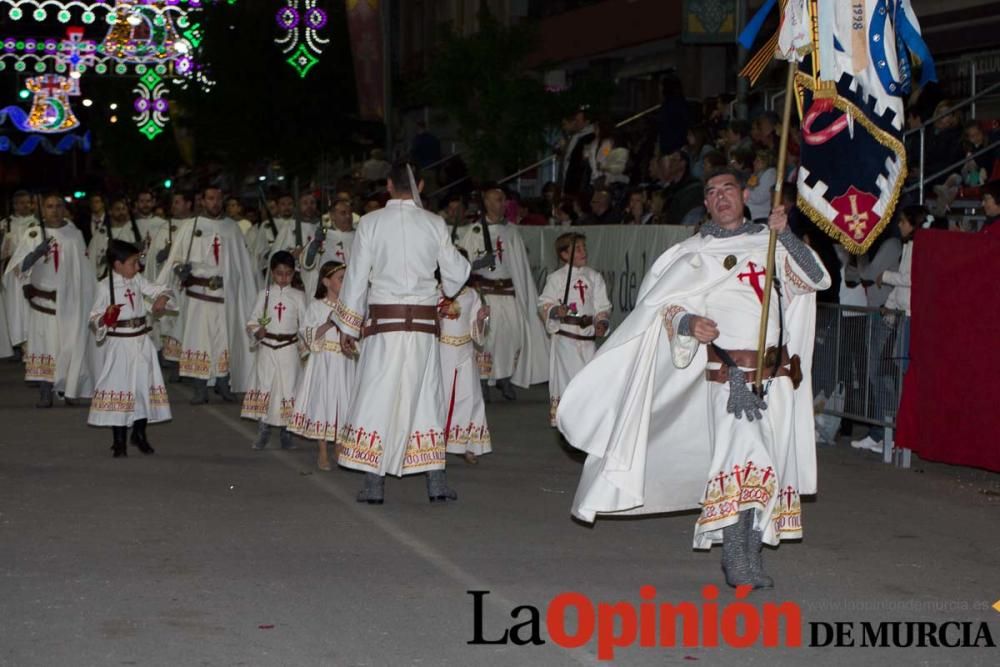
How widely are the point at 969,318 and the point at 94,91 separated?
5075cm

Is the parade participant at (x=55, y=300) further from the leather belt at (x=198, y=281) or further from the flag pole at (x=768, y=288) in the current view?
the flag pole at (x=768, y=288)

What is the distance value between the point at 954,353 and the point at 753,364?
171 inches

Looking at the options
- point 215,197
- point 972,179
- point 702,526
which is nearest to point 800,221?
point 972,179

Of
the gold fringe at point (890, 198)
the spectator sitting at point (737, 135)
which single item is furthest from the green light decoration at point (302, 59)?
the gold fringe at point (890, 198)

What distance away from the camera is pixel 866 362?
1310 cm

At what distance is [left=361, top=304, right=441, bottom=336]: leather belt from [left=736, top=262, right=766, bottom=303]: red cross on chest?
118 inches

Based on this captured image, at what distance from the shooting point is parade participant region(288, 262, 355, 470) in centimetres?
1248

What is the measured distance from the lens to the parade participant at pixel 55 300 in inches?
673

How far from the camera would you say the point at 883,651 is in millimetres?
6934

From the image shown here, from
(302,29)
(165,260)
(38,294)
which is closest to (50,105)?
(302,29)

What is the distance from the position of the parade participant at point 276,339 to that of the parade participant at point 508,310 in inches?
119

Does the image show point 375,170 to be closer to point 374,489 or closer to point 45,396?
point 45,396

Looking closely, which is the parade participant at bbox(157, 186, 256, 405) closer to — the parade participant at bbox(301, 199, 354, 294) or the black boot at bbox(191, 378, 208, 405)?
the black boot at bbox(191, 378, 208, 405)

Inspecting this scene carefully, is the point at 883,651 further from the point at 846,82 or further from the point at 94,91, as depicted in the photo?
the point at 94,91
